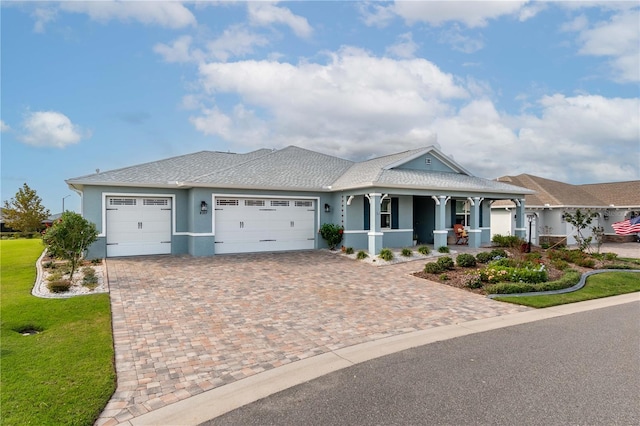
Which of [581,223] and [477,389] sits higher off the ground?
[581,223]

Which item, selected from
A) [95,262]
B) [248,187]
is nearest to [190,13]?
[248,187]

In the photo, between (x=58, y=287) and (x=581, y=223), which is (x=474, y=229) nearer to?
(x=581, y=223)

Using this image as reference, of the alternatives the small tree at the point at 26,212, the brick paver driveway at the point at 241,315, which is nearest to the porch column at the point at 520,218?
the brick paver driveway at the point at 241,315

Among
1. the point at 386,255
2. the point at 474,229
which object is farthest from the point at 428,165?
the point at 386,255

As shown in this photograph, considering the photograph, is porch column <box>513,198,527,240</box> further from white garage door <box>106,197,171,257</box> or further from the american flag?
white garage door <box>106,197,171,257</box>

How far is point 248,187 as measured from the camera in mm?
16484

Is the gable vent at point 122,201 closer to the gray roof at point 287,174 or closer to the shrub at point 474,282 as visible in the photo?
the gray roof at point 287,174

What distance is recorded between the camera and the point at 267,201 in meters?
17.4

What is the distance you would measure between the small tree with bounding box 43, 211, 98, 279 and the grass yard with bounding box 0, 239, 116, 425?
1.95 m

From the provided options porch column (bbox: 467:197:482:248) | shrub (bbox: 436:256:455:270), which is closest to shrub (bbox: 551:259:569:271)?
shrub (bbox: 436:256:455:270)

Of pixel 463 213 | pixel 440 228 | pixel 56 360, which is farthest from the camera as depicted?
pixel 463 213

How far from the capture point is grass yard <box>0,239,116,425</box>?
167 inches

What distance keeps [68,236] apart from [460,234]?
17475 mm

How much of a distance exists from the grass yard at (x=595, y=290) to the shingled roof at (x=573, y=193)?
12.6 metres
